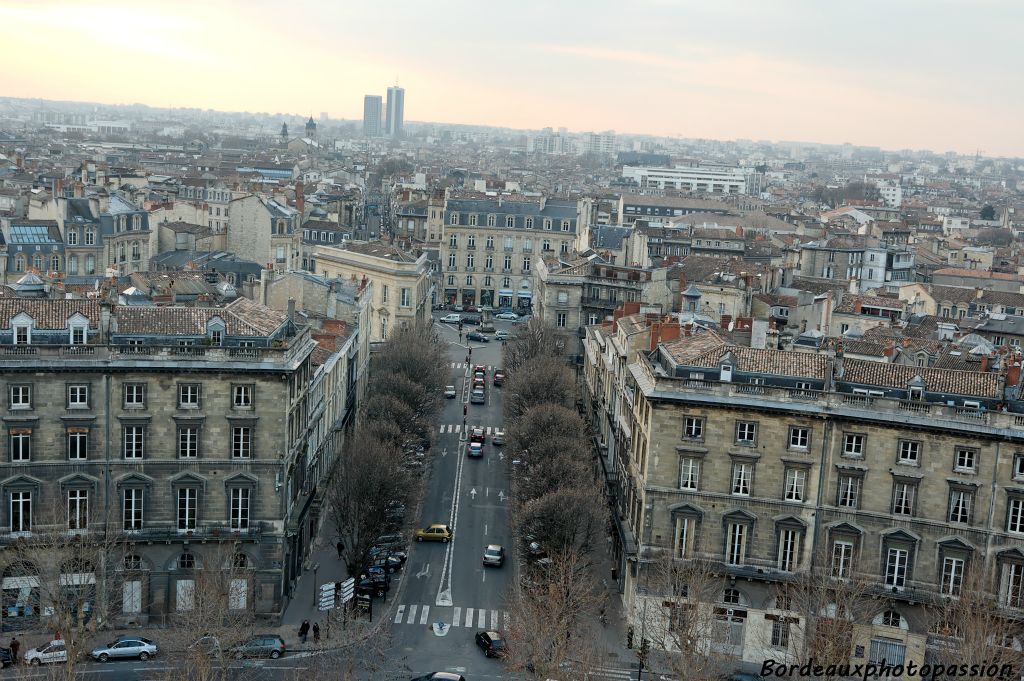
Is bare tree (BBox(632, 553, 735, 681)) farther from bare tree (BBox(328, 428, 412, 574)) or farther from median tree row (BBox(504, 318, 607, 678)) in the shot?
bare tree (BBox(328, 428, 412, 574))

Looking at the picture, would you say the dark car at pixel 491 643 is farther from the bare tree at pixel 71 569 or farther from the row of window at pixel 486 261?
the row of window at pixel 486 261

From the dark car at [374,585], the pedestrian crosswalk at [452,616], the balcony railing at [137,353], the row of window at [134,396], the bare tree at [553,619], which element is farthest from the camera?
the dark car at [374,585]

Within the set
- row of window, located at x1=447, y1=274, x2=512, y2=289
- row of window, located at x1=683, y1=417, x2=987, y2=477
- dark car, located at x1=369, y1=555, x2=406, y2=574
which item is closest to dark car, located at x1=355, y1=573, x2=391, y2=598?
dark car, located at x1=369, y1=555, x2=406, y2=574

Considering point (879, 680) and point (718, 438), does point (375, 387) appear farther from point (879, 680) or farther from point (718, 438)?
point (879, 680)

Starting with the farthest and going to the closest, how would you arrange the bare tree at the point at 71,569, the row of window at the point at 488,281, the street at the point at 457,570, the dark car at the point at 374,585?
the row of window at the point at 488,281 < the dark car at the point at 374,585 < the street at the point at 457,570 < the bare tree at the point at 71,569

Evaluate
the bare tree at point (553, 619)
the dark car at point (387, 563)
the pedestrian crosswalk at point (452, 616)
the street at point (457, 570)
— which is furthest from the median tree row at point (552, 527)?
the dark car at point (387, 563)

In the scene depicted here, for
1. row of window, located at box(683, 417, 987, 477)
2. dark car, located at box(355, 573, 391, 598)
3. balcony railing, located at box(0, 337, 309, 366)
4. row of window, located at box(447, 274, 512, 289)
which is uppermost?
balcony railing, located at box(0, 337, 309, 366)
